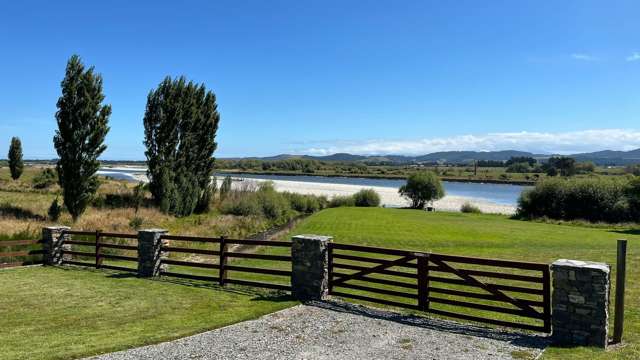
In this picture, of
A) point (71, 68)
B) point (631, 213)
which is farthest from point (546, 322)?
point (631, 213)

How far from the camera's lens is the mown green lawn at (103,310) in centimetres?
812


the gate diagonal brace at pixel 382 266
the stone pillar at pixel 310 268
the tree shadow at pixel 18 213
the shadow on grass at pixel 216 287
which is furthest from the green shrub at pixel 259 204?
the gate diagonal brace at pixel 382 266

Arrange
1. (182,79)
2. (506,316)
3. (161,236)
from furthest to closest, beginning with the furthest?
(182,79) → (161,236) → (506,316)

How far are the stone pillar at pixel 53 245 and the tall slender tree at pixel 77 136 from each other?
508 inches

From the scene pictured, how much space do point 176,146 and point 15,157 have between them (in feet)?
106

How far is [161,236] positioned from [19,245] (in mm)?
6976

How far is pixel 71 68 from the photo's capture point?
29.2m

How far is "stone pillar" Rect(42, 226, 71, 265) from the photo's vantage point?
16.5 m

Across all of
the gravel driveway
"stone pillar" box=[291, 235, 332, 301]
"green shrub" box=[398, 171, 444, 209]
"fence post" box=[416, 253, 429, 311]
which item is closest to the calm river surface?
"green shrub" box=[398, 171, 444, 209]

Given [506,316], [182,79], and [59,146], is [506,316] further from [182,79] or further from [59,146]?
[182,79]

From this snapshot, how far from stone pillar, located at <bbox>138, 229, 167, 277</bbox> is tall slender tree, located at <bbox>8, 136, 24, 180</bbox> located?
179 ft

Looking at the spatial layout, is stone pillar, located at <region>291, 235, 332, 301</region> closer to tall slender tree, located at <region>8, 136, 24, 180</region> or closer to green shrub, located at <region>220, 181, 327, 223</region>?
green shrub, located at <region>220, 181, 327, 223</region>

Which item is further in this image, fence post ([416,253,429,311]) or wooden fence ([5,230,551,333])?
fence post ([416,253,429,311])

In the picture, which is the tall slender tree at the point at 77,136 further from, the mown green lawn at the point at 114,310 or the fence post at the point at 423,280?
the fence post at the point at 423,280
